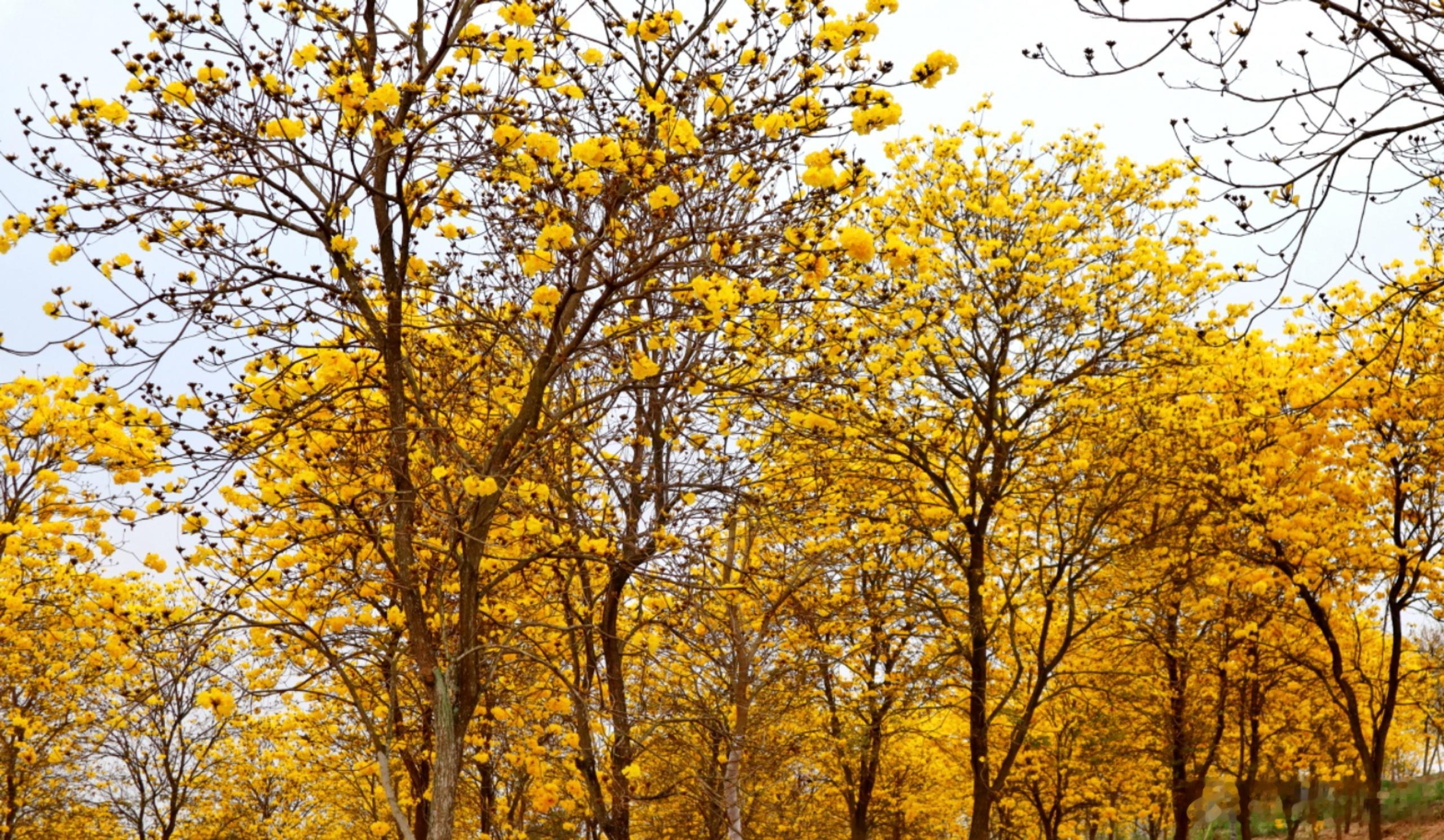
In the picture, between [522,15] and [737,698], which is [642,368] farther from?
[737,698]

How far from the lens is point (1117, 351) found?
1134 centimetres

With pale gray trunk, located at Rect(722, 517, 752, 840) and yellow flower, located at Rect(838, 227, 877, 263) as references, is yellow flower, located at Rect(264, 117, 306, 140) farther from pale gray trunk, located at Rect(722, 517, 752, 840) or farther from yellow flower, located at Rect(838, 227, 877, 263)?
pale gray trunk, located at Rect(722, 517, 752, 840)

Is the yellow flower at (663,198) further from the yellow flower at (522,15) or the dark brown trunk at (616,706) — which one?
the dark brown trunk at (616,706)

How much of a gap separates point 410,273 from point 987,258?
722 centimetres

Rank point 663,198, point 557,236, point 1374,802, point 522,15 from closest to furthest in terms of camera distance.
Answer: point 663,198
point 557,236
point 522,15
point 1374,802

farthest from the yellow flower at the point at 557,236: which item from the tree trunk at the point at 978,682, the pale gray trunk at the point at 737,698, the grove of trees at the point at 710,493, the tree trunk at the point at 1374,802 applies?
the tree trunk at the point at 1374,802

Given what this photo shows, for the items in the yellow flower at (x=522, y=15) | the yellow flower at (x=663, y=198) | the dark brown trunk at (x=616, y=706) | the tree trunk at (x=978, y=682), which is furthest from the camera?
the tree trunk at (x=978, y=682)

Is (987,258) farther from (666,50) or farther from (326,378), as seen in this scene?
(326,378)

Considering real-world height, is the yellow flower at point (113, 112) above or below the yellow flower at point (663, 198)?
above

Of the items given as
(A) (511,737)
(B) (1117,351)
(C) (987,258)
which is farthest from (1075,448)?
(A) (511,737)

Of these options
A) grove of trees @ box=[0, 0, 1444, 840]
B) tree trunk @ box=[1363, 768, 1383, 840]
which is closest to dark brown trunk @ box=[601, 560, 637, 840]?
grove of trees @ box=[0, 0, 1444, 840]

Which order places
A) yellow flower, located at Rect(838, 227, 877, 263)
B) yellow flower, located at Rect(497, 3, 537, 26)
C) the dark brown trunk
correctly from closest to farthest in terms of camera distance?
1. yellow flower, located at Rect(838, 227, 877, 263)
2. yellow flower, located at Rect(497, 3, 537, 26)
3. the dark brown trunk

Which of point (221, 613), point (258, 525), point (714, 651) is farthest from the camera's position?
point (714, 651)

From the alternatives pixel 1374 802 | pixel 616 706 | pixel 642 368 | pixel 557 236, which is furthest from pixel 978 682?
pixel 557 236
